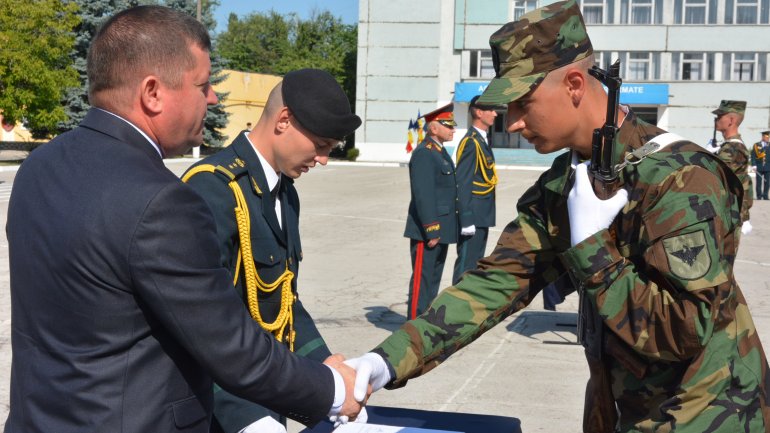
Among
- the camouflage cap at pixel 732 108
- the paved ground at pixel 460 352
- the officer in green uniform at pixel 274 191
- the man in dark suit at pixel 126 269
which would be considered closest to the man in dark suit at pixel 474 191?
the paved ground at pixel 460 352

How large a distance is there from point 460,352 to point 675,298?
4784 mm

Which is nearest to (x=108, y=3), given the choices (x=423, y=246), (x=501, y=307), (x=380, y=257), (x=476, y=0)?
(x=476, y=0)

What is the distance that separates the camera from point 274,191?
3455mm

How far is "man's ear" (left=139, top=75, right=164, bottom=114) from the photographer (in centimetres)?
223

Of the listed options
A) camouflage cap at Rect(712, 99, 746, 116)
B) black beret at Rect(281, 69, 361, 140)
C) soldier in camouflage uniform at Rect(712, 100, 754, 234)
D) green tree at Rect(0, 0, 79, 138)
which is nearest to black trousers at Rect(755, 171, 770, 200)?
soldier in camouflage uniform at Rect(712, 100, 754, 234)

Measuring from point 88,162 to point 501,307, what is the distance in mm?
1564

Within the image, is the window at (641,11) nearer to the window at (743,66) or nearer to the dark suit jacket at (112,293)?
the window at (743,66)

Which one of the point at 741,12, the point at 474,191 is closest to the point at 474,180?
the point at 474,191

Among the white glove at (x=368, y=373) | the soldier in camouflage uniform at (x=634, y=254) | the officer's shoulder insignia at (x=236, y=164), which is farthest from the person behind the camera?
the officer's shoulder insignia at (x=236, y=164)

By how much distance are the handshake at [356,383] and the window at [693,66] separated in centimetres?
4738

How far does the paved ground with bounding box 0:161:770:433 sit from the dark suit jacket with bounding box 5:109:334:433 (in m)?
3.33

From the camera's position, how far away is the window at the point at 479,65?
4925cm

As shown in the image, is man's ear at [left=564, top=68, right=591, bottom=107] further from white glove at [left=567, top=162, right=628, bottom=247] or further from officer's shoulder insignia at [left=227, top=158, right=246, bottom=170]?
officer's shoulder insignia at [left=227, top=158, right=246, bottom=170]

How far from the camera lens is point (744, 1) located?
4678 cm
